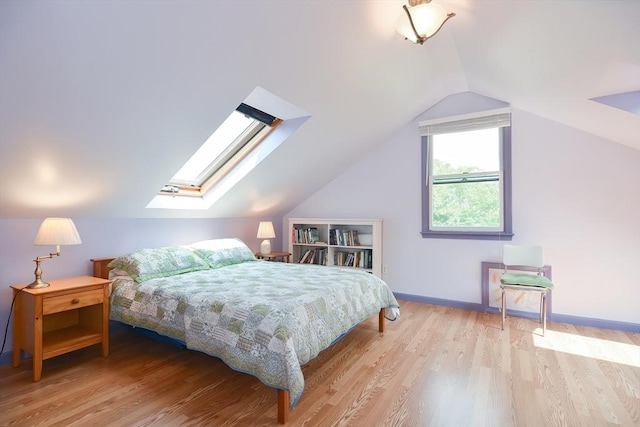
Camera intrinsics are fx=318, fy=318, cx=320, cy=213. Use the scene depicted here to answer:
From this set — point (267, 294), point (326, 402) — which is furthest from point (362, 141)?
point (326, 402)

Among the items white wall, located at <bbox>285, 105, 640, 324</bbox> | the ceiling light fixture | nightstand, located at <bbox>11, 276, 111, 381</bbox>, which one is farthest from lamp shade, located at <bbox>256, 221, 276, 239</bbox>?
the ceiling light fixture

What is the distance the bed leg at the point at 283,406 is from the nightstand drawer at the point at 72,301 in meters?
1.68

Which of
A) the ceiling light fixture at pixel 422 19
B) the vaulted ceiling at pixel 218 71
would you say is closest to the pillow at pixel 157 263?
the vaulted ceiling at pixel 218 71

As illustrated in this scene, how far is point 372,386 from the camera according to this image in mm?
2113

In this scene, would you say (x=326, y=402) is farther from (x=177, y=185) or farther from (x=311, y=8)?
(x=177, y=185)

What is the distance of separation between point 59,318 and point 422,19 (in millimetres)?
3483

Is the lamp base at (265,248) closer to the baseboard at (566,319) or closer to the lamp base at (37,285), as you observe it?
the baseboard at (566,319)

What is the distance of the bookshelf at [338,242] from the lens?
4.16 metres

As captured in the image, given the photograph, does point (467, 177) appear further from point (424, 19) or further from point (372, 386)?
point (372, 386)

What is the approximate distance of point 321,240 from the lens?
4734 millimetres

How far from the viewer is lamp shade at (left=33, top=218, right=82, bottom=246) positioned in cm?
221

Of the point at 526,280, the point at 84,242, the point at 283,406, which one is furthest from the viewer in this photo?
the point at 526,280

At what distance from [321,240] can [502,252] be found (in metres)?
2.34

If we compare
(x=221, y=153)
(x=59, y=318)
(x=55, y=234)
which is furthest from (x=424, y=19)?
(x=59, y=318)
